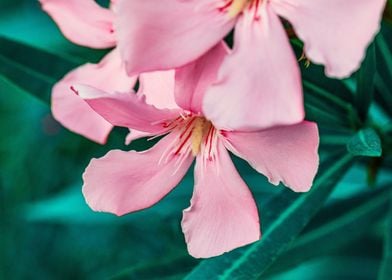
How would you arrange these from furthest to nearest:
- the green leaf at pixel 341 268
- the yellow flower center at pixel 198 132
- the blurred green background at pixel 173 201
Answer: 1. the green leaf at pixel 341 268
2. the blurred green background at pixel 173 201
3. the yellow flower center at pixel 198 132

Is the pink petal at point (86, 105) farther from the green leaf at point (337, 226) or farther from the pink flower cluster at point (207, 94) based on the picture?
the green leaf at point (337, 226)

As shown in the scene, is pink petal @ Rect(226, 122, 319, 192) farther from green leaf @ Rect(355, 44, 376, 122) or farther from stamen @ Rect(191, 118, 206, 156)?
green leaf @ Rect(355, 44, 376, 122)

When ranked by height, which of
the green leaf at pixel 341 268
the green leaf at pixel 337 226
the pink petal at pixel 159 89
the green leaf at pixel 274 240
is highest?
the pink petal at pixel 159 89

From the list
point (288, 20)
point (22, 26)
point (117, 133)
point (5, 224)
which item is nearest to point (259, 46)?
point (288, 20)

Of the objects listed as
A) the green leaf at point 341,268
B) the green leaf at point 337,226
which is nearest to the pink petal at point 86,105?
the green leaf at point 337,226

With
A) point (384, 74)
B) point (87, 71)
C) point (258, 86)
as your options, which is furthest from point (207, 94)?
point (384, 74)

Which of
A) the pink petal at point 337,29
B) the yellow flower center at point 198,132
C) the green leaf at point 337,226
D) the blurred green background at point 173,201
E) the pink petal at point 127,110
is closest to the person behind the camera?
the pink petal at point 337,29

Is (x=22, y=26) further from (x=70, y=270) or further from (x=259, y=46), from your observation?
(x=259, y=46)
